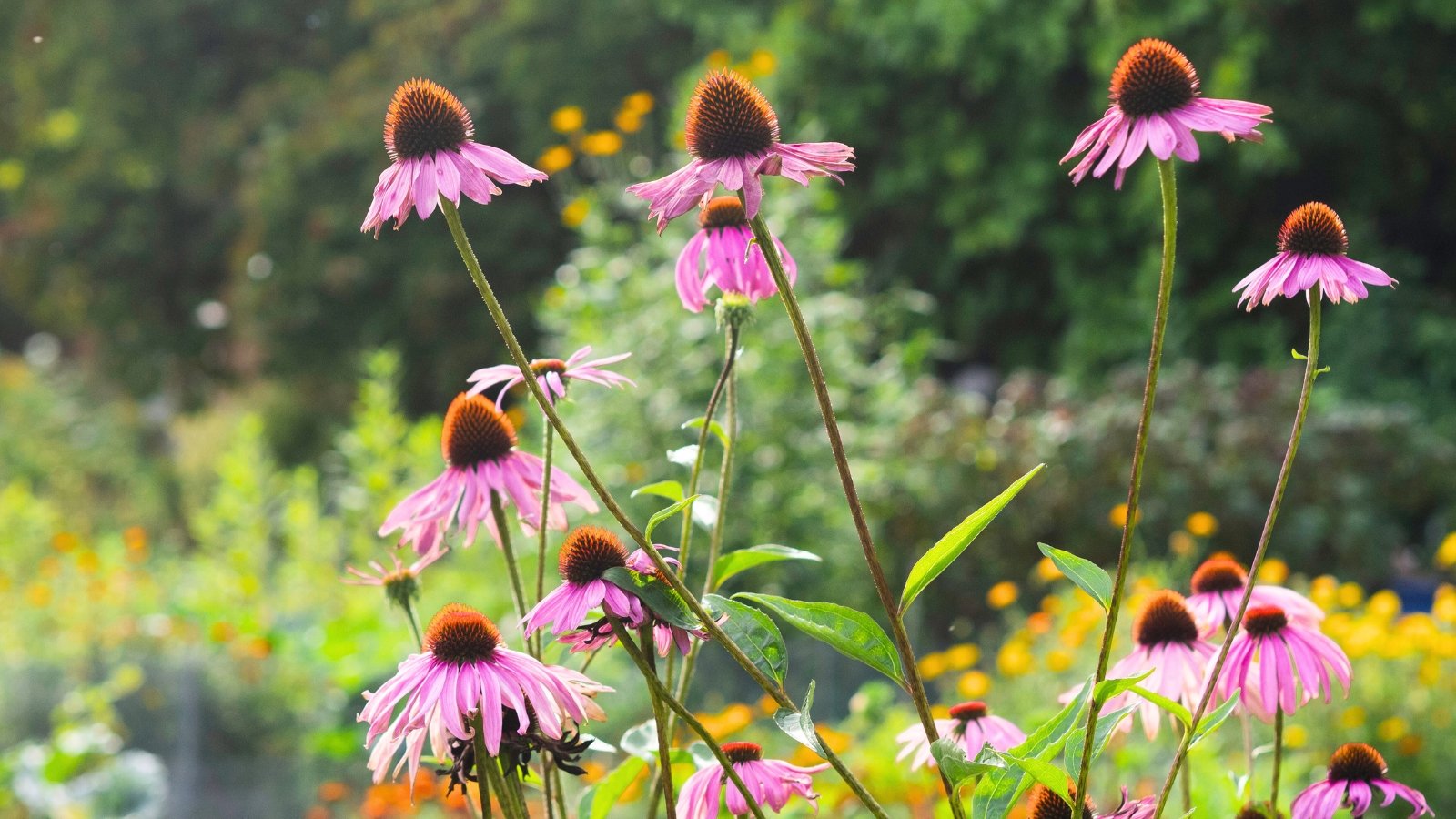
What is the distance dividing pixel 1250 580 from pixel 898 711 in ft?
7.26

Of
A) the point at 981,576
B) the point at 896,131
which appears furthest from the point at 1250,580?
the point at 896,131

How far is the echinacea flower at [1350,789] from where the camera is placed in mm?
1062

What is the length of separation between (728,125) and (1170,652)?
61 cm

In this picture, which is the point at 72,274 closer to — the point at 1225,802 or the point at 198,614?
the point at 198,614

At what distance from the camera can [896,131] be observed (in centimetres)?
801

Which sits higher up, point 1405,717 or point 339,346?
point 339,346

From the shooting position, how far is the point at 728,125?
885 mm

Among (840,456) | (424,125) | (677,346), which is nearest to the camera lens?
(840,456)

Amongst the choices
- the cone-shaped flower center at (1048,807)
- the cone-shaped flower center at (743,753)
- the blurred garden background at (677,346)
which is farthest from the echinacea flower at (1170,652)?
the blurred garden background at (677,346)

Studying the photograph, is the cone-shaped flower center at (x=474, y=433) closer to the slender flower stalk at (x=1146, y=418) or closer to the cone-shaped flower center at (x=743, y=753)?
the cone-shaped flower center at (x=743, y=753)

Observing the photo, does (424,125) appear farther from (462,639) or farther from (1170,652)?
(1170,652)

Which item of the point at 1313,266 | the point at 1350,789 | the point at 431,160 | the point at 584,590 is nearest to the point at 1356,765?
the point at 1350,789

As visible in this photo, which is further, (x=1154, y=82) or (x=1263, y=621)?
(x=1263, y=621)

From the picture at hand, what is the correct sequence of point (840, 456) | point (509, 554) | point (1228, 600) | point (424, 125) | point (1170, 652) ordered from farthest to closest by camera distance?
point (1228, 600) → point (1170, 652) → point (509, 554) → point (424, 125) → point (840, 456)
